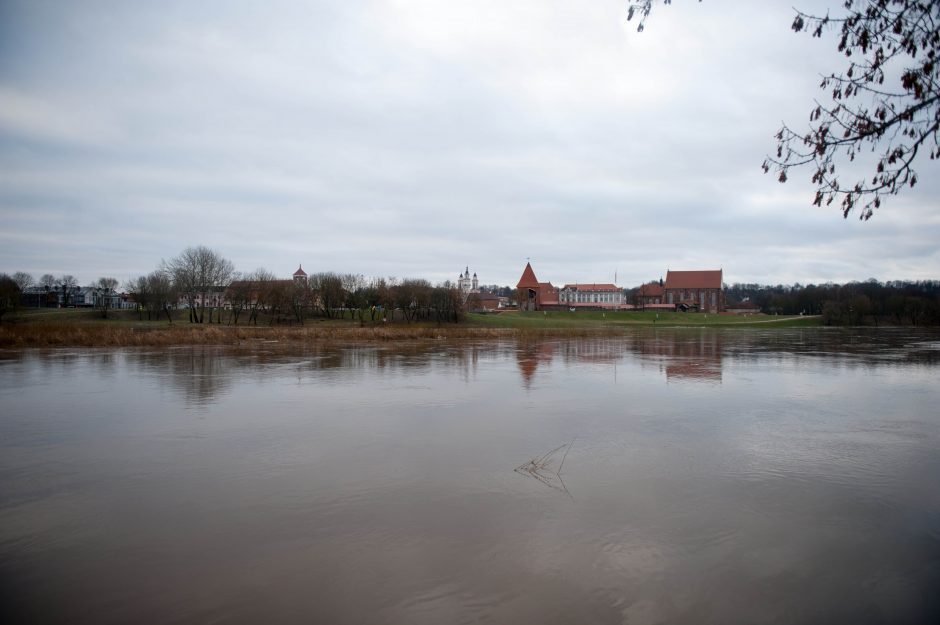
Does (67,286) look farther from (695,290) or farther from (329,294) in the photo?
(695,290)

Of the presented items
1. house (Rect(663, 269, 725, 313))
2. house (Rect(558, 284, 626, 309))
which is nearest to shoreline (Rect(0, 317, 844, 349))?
house (Rect(663, 269, 725, 313))

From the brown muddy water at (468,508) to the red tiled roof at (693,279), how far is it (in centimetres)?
10230

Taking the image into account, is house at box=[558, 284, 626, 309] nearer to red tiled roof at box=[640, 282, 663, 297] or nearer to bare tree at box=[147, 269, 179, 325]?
red tiled roof at box=[640, 282, 663, 297]

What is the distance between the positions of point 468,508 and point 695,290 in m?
114

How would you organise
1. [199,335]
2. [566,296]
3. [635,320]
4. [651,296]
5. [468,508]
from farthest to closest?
1. [566,296]
2. [651,296]
3. [635,320]
4. [199,335]
5. [468,508]

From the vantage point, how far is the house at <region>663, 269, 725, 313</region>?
109750 millimetres

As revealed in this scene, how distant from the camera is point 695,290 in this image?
369ft

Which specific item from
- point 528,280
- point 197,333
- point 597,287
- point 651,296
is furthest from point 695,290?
point 197,333

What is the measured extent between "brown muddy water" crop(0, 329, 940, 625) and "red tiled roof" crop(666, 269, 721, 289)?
102302 mm

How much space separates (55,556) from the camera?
5.98 m

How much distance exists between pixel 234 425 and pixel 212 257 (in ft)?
202

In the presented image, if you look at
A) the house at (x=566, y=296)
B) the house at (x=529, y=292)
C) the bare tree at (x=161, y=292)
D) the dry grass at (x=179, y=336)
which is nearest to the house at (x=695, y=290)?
the house at (x=566, y=296)

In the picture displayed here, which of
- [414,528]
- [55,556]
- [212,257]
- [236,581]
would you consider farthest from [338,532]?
[212,257]

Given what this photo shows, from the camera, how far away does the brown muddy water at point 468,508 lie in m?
5.16
